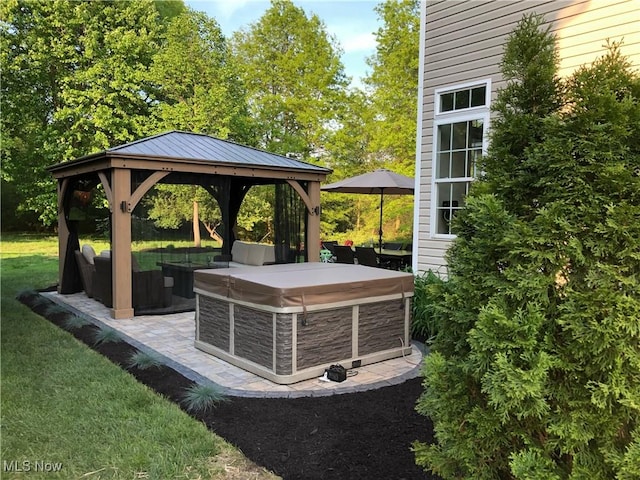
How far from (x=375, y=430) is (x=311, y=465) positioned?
0.61m

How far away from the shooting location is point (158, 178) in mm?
6785

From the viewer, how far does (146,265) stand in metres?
6.91

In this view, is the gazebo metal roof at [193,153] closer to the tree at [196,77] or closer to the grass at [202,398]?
the grass at [202,398]

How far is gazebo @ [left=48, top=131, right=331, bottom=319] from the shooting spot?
6.54 meters

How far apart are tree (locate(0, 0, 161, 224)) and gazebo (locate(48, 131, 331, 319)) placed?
9.24 metres

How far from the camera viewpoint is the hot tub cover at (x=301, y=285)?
3.94 meters

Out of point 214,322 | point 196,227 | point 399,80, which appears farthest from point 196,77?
point 214,322

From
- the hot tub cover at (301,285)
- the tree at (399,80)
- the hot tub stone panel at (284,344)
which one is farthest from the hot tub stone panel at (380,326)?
the tree at (399,80)

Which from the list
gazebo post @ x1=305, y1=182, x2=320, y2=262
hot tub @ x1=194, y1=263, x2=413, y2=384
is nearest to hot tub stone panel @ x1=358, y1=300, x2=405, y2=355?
hot tub @ x1=194, y1=263, x2=413, y2=384

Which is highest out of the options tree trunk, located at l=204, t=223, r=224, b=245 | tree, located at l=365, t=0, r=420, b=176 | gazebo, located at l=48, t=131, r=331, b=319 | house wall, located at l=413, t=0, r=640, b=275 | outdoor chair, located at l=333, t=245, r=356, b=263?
tree, located at l=365, t=0, r=420, b=176

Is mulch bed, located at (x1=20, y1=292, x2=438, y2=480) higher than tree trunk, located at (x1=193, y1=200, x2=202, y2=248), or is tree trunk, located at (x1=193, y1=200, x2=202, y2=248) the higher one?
tree trunk, located at (x1=193, y1=200, x2=202, y2=248)

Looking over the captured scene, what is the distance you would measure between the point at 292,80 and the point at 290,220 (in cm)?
1006

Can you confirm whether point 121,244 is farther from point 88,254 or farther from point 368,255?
point 368,255

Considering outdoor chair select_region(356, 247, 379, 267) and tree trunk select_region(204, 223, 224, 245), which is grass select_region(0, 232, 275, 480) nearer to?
tree trunk select_region(204, 223, 224, 245)
